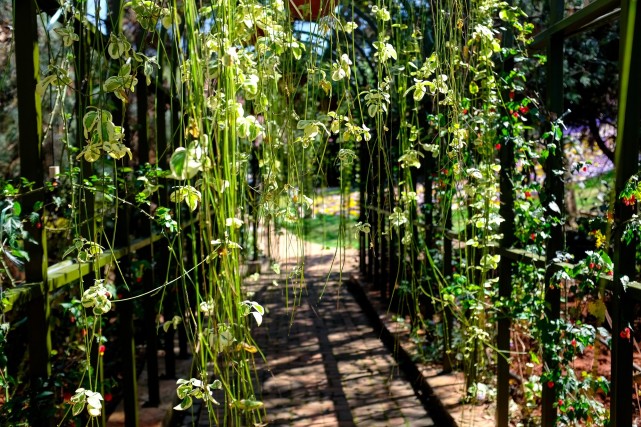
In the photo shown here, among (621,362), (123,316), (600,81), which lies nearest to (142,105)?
(123,316)

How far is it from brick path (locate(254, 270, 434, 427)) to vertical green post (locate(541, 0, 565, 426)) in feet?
1.91

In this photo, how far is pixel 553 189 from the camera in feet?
7.16

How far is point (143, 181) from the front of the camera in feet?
7.84

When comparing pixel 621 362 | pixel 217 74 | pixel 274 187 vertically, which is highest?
pixel 217 74

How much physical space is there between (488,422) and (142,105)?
2.08m

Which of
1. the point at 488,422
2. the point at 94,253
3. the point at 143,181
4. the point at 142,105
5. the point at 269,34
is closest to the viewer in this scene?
the point at 94,253

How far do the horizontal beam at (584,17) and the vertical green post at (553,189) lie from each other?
34 mm

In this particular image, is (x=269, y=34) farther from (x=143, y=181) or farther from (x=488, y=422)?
(x=488, y=422)

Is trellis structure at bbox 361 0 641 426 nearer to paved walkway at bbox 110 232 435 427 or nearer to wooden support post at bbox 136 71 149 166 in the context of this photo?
paved walkway at bbox 110 232 435 427

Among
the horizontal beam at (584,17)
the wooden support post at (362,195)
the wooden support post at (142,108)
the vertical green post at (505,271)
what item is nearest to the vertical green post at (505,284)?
the vertical green post at (505,271)

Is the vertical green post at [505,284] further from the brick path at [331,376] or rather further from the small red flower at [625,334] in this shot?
the small red flower at [625,334]

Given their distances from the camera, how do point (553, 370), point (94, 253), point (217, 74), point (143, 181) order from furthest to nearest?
point (143, 181) → point (553, 370) → point (94, 253) → point (217, 74)

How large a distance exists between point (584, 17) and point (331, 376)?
283 centimetres

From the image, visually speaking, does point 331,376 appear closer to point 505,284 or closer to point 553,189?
point 505,284
